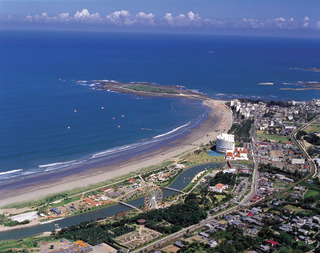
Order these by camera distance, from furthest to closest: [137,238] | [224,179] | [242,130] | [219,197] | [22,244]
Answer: [242,130]
[224,179]
[219,197]
[137,238]
[22,244]

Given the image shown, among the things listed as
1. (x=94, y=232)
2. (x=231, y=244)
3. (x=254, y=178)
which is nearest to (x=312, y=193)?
(x=254, y=178)

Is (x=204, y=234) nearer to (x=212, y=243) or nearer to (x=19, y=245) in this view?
(x=212, y=243)

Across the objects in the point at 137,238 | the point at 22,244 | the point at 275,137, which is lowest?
the point at 22,244

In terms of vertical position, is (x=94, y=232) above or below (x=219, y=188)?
below

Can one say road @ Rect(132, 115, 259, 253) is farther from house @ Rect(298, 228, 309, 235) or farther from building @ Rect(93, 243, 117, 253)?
house @ Rect(298, 228, 309, 235)

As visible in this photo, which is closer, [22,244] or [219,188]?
[22,244]

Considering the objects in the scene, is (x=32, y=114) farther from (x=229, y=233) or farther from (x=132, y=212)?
(x=229, y=233)

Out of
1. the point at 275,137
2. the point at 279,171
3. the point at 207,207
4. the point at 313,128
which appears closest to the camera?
the point at 207,207

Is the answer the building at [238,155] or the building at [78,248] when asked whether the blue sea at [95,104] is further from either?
the building at [78,248]
